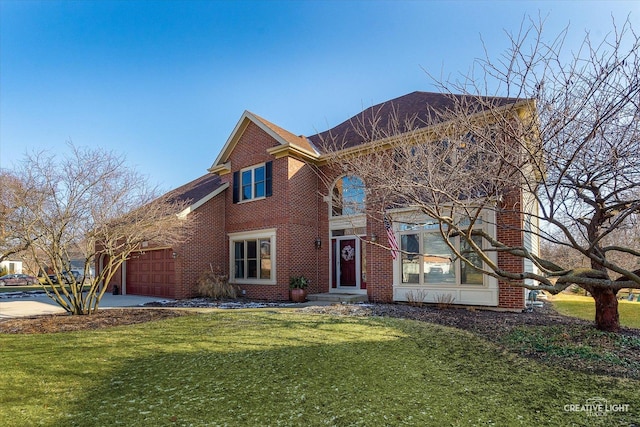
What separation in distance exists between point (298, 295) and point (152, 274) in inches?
289

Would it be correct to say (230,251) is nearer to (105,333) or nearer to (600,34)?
(105,333)

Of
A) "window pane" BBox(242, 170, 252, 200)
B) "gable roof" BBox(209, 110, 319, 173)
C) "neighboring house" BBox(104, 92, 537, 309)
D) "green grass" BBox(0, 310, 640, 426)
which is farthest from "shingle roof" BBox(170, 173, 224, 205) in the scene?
"green grass" BBox(0, 310, 640, 426)

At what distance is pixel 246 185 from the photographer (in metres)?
15.2

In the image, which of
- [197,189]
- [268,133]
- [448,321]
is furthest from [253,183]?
[448,321]

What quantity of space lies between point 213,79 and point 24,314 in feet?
32.0

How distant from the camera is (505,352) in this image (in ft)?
18.5

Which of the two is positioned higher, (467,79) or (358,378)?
(467,79)

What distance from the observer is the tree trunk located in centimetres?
680

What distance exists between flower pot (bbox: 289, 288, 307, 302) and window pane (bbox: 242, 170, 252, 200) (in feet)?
15.1

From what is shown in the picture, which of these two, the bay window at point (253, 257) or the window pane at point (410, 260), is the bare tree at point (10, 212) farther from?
the window pane at point (410, 260)

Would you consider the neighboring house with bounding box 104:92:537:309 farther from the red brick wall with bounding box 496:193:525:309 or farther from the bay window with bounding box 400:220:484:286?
the red brick wall with bounding box 496:193:525:309

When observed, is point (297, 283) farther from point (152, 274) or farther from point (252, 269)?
point (152, 274)

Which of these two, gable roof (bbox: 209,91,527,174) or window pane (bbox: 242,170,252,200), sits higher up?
gable roof (bbox: 209,91,527,174)

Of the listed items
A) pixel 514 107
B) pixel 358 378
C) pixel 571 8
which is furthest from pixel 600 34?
pixel 358 378
